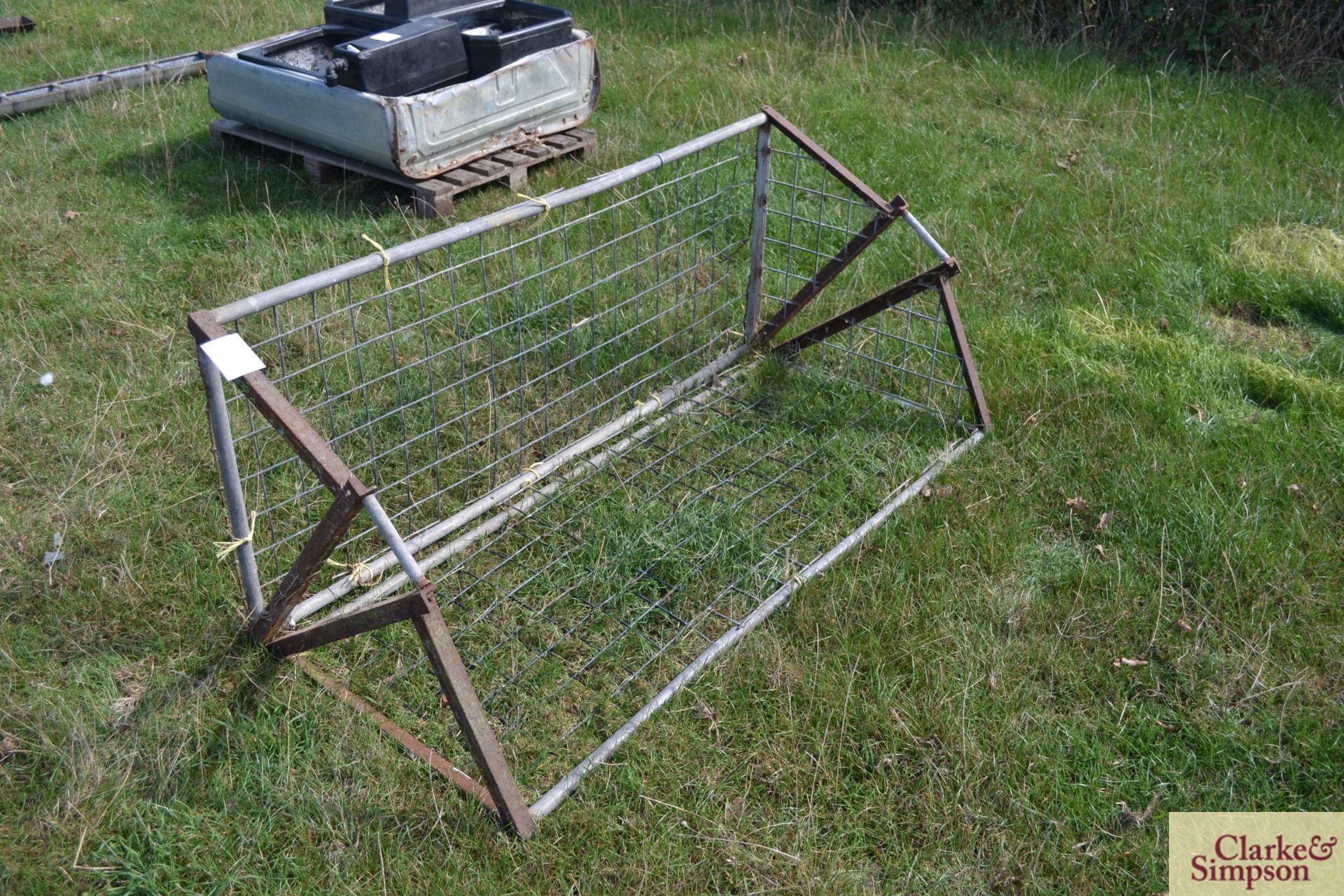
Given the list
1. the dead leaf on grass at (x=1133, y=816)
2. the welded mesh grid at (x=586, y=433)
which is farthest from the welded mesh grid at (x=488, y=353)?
the dead leaf on grass at (x=1133, y=816)

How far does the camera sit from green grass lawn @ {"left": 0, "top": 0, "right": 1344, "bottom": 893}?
257 centimetres

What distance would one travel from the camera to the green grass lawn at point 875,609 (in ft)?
8.43

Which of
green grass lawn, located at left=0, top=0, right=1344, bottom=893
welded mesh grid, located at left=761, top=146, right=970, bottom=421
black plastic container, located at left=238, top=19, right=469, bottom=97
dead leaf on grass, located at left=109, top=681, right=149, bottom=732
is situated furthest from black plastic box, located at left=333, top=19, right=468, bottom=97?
dead leaf on grass, located at left=109, top=681, right=149, bottom=732

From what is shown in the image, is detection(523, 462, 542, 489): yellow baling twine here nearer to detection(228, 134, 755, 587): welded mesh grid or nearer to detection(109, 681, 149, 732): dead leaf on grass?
detection(228, 134, 755, 587): welded mesh grid

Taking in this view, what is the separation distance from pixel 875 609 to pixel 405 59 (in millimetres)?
3634

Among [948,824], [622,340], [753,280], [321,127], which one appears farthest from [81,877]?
[321,127]

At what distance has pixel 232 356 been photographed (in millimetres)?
2402

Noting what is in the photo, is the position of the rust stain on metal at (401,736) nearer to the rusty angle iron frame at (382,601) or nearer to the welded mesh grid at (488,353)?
the rusty angle iron frame at (382,601)

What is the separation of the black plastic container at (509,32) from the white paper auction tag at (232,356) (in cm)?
354

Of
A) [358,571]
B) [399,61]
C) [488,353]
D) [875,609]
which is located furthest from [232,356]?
[399,61]

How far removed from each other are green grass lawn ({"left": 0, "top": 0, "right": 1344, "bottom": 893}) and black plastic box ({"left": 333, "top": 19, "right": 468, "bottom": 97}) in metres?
0.62

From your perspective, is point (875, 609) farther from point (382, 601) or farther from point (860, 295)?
point (860, 295)

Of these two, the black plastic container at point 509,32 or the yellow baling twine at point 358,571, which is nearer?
the yellow baling twine at point 358,571

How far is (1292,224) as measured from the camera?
5461 mm
